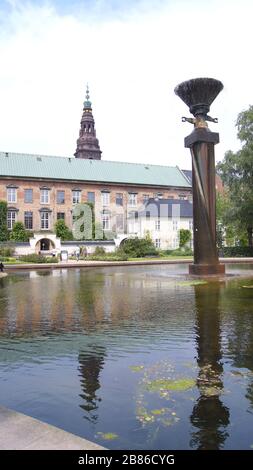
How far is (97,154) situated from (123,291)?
3511 inches

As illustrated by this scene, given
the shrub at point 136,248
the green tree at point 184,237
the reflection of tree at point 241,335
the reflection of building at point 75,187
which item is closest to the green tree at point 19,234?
the reflection of building at point 75,187

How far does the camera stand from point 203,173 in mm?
20219

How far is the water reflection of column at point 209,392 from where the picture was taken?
3902mm

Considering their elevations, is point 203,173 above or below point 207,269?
above

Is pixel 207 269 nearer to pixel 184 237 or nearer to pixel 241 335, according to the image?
pixel 241 335

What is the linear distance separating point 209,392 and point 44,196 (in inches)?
2410

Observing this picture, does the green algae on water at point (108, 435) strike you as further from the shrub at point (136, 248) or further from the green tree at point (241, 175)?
the shrub at point (136, 248)

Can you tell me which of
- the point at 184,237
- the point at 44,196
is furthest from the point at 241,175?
the point at 44,196

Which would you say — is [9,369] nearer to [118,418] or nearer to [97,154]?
[118,418]

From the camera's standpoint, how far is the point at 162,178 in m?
74.9

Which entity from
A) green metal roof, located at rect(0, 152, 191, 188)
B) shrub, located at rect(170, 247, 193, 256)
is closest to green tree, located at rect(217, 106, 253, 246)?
shrub, located at rect(170, 247, 193, 256)

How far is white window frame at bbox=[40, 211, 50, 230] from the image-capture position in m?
63.8

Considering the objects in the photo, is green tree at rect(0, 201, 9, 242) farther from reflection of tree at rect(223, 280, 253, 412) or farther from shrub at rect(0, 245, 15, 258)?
reflection of tree at rect(223, 280, 253, 412)

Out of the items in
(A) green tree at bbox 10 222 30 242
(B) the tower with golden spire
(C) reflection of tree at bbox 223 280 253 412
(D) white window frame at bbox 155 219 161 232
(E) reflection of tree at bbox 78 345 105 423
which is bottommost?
(E) reflection of tree at bbox 78 345 105 423
